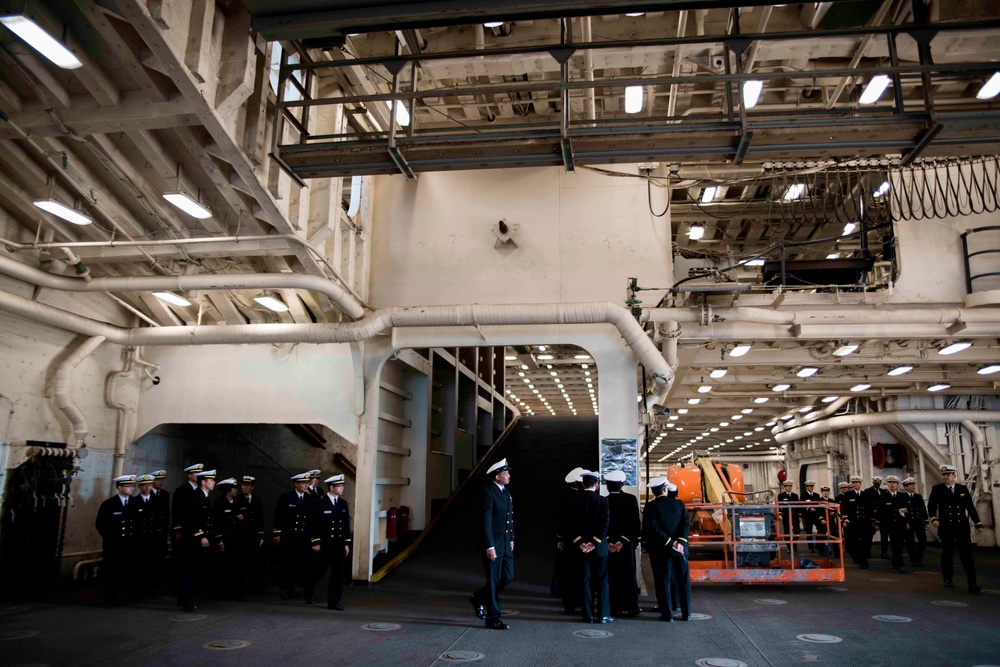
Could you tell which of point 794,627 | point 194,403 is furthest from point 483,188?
point 794,627

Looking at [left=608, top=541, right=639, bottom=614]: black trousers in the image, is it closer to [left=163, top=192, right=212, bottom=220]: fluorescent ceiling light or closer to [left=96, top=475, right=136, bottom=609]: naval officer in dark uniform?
[left=96, top=475, right=136, bottom=609]: naval officer in dark uniform

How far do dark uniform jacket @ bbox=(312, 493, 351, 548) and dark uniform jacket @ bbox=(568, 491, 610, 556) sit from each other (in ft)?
10.4

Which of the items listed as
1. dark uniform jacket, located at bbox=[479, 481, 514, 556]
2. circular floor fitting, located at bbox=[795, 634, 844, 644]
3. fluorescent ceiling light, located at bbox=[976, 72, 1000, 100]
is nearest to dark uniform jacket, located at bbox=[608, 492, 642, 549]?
dark uniform jacket, located at bbox=[479, 481, 514, 556]

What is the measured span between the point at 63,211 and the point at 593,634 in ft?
26.0

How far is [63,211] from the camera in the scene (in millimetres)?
8312

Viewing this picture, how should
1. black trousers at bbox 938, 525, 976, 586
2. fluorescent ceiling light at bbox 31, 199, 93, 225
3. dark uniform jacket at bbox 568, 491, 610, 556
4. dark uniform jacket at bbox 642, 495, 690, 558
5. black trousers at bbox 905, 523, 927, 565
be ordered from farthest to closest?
black trousers at bbox 905, 523, 927, 565 → black trousers at bbox 938, 525, 976, 586 → dark uniform jacket at bbox 642, 495, 690, 558 → dark uniform jacket at bbox 568, 491, 610, 556 → fluorescent ceiling light at bbox 31, 199, 93, 225

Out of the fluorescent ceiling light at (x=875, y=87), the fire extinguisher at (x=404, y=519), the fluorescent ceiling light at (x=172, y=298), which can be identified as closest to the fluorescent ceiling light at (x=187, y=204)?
the fluorescent ceiling light at (x=172, y=298)

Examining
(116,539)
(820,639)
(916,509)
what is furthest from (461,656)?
(916,509)

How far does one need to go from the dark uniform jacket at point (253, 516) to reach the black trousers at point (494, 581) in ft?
13.8

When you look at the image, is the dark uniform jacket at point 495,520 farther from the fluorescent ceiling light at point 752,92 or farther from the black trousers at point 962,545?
the black trousers at point 962,545

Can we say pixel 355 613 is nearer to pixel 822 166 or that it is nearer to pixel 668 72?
pixel 668 72

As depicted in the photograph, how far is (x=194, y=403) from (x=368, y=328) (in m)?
4.15

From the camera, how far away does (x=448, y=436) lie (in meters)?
16.4

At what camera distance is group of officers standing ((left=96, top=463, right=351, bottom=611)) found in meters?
9.16
